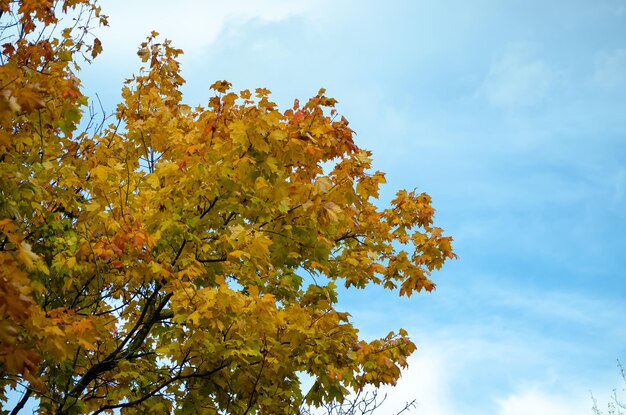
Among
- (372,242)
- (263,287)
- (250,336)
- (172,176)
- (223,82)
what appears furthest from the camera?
(372,242)

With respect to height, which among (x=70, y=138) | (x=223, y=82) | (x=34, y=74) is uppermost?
(x=223, y=82)

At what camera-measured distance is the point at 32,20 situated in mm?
8211

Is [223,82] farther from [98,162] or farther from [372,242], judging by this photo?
[372,242]

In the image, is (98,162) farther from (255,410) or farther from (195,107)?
(255,410)

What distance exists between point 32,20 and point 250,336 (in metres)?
5.59

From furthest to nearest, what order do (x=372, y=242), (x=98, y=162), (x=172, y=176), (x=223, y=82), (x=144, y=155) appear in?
(x=372, y=242)
(x=144, y=155)
(x=223, y=82)
(x=98, y=162)
(x=172, y=176)

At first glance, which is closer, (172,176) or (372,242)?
(172,176)

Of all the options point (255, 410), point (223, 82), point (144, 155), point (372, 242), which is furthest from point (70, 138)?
point (372, 242)

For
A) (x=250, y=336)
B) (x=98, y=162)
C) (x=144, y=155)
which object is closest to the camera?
(x=250, y=336)

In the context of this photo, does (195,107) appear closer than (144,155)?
Yes

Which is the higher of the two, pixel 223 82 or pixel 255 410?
pixel 223 82

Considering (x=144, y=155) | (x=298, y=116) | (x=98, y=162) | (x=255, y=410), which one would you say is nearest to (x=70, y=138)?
(x=98, y=162)

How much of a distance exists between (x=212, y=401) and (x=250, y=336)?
163 cm

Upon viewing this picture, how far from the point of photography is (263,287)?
7500mm
